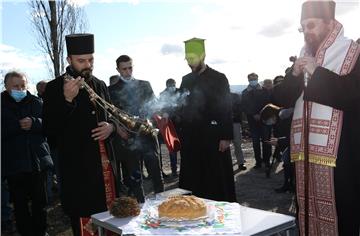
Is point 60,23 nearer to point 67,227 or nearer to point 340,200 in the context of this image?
point 67,227

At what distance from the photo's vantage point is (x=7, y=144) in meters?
5.23

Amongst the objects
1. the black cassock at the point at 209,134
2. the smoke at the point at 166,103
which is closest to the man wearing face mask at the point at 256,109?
the smoke at the point at 166,103

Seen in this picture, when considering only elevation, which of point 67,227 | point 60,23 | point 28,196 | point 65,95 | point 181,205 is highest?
point 60,23

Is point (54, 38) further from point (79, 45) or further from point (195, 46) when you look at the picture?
point (79, 45)

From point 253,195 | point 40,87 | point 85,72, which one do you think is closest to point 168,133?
point 85,72

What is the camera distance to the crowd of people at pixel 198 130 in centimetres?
330

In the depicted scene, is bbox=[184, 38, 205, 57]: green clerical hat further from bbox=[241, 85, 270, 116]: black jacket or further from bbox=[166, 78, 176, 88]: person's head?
bbox=[241, 85, 270, 116]: black jacket

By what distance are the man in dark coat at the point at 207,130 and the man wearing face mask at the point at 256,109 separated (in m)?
4.21

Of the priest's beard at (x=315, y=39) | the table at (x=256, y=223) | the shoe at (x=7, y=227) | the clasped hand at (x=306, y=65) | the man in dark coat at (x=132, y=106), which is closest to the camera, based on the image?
the table at (x=256, y=223)

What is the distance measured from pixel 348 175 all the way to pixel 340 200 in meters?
0.20

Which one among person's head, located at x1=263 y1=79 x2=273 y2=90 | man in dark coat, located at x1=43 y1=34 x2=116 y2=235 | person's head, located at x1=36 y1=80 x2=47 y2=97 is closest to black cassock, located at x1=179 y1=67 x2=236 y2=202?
man in dark coat, located at x1=43 y1=34 x2=116 y2=235

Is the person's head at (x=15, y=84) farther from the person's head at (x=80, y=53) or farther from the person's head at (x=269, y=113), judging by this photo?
the person's head at (x=269, y=113)

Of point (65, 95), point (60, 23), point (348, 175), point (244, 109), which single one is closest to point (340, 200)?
point (348, 175)

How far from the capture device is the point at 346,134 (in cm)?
331
